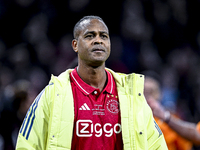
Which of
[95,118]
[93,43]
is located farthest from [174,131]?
[93,43]

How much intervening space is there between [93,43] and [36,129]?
2.67 feet

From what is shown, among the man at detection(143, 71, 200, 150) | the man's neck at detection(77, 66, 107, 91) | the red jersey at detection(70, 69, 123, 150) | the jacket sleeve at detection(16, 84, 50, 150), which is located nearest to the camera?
the jacket sleeve at detection(16, 84, 50, 150)

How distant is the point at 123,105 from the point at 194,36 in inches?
165

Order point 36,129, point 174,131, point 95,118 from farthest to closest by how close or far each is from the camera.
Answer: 1. point 174,131
2. point 95,118
3. point 36,129

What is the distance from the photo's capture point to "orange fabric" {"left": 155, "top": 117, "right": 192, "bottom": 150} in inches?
128

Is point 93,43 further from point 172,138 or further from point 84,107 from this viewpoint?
point 172,138

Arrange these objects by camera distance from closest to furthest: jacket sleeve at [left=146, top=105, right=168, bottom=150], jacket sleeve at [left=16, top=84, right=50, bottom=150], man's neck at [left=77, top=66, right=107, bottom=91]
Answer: jacket sleeve at [left=16, top=84, right=50, bottom=150], jacket sleeve at [left=146, top=105, right=168, bottom=150], man's neck at [left=77, top=66, right=107, bottom=91]

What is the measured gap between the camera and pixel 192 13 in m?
5.70

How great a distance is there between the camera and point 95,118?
1.97 metres

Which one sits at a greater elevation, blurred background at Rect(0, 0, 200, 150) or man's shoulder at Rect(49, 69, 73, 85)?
blurred background at Rect(0, 0, 200, 150)

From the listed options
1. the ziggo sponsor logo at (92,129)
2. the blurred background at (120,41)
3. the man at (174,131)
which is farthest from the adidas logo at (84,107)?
the blurred background at (120,41)

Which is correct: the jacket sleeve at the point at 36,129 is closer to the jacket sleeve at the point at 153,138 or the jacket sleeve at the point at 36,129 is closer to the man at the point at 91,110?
the man at the point at 91,110

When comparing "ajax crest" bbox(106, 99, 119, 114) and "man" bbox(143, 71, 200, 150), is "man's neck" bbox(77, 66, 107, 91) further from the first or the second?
"man" bbox(143, 71, 200, 150)

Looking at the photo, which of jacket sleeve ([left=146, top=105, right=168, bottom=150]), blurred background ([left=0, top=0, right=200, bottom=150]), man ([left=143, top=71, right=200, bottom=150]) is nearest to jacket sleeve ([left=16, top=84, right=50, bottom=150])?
jacket sleeve ([left=146, top=105, right=168, bottom=150])
